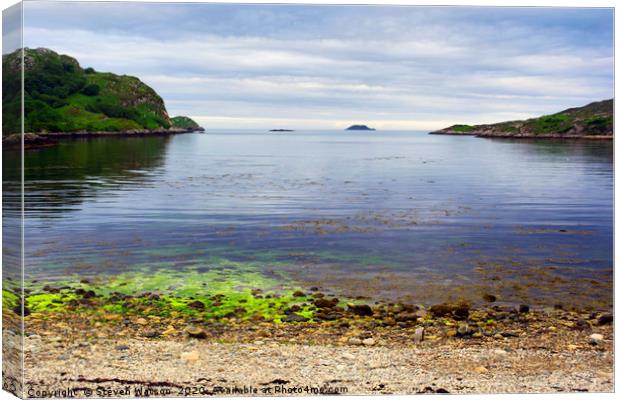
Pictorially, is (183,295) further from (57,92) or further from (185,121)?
(57,92)

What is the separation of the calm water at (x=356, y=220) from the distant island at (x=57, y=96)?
1263 mm

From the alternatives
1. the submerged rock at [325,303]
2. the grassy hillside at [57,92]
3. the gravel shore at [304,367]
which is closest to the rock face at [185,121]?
the grassy hillside at [57,92]

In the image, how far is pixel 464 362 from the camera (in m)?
15.9

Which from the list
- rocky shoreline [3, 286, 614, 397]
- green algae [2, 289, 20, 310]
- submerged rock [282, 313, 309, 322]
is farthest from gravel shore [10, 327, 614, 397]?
submerged rock [282, 313, 309, 322]

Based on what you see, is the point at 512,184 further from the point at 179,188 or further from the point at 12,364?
the point at 12,364

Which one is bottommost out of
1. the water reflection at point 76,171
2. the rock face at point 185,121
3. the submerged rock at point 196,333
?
the submerged rock at point 196,333

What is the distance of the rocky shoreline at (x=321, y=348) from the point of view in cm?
1542

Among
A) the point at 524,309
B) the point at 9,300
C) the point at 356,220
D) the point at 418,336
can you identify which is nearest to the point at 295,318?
the point at 418,336

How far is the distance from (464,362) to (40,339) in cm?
1091

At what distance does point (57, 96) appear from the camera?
2966 centimetres

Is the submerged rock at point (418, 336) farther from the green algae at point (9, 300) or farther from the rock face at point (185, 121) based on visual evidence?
the rock face at point (185, 121)

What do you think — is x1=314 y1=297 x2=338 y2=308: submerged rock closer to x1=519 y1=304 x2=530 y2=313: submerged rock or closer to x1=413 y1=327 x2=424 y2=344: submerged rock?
x1=413 y1=327 x2=424 y2=344: submerged rock

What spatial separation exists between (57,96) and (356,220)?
15.5 metres

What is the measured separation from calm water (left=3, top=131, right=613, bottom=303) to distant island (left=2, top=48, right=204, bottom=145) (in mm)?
1263
